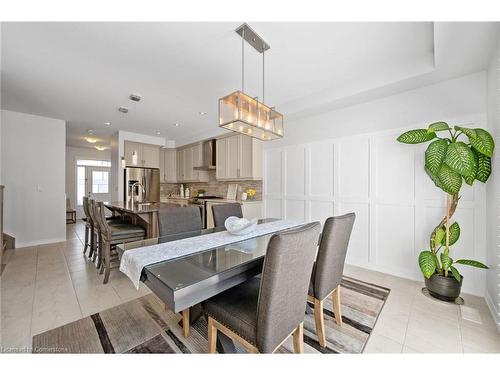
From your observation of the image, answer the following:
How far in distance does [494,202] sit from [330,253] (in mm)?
1707

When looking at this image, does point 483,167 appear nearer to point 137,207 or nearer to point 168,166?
point 137,207

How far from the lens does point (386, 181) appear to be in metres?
2.72

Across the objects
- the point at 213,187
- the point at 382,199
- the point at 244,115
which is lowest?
the point at 382,199

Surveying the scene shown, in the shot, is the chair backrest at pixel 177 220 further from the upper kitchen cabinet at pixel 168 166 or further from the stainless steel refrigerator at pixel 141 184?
the upper kitchen cabinet at pixel 168 166

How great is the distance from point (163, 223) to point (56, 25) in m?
1.86

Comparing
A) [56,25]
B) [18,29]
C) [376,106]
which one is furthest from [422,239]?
[18,29]

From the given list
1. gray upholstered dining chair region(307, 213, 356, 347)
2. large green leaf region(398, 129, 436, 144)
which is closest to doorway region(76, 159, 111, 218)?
gray upholstered dining chair region(307, 213, 356, 347)

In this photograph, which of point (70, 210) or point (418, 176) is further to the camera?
point (70, 210)

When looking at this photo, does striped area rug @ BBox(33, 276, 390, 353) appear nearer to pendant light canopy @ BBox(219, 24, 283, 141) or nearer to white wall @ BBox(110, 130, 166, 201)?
pendant light canopy @ BBox(219, 24, 283, 141)

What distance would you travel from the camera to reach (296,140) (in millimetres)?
3652

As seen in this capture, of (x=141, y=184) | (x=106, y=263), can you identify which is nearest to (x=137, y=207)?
(x=106, y=263)

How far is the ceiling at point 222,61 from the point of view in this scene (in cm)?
175
